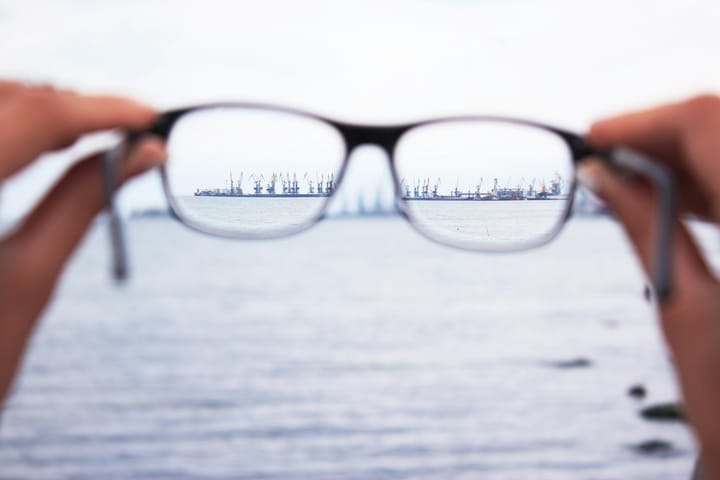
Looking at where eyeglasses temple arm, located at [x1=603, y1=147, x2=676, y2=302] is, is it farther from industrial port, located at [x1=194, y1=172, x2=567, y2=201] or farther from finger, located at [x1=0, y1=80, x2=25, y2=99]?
finger, located at [x1=0, y1=80, x2=25, y2=99]

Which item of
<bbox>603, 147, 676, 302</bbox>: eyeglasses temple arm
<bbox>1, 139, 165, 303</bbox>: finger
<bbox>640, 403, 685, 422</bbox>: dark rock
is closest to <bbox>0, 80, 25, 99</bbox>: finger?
<bbox>1, 139, 165, 303</bbox>: finger

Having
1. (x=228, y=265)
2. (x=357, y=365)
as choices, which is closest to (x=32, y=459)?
(x=357, y=365)

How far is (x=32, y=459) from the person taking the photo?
14141 mm

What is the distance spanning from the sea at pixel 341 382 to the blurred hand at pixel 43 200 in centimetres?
4

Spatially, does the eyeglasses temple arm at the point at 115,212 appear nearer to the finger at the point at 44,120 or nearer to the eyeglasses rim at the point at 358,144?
the finger at the point at 44,120

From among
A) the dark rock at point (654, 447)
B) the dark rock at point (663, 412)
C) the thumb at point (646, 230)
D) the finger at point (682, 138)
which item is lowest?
the dark rock at point (663, 412)

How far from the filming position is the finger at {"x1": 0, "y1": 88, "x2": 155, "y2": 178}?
81 centimetres

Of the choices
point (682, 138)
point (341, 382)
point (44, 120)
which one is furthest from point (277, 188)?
point (341, 382)

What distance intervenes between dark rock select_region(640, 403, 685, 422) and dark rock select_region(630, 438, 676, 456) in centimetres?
190

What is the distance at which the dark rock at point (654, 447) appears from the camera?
14075 millimetres

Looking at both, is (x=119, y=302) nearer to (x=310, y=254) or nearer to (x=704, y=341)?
(x=310, y=254)

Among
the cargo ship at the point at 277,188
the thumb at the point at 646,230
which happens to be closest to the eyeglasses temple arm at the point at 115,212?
the cargo ship at the point at 277,188

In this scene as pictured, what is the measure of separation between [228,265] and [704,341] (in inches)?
2195

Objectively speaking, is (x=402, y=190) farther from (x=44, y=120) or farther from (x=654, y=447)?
(x=654, y=447)
